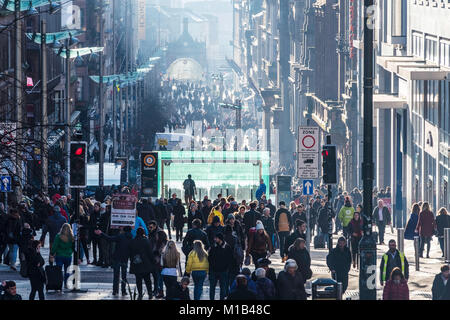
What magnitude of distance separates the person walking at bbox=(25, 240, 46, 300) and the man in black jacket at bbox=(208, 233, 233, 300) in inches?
116

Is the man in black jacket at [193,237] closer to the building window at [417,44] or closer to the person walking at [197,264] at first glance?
the person walking at [197,264]

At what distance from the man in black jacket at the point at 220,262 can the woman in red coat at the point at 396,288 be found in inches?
138

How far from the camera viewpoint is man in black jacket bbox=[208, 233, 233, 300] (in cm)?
2227

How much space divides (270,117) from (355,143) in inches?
2501

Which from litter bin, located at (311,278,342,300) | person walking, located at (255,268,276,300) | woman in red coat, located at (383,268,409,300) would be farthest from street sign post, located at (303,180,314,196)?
litter bin, located at (311,278,342,300)

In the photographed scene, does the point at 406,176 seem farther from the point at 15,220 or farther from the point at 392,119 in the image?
the point at 15,220

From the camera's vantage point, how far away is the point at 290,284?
19438 millimetres

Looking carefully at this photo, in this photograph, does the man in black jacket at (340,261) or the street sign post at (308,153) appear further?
the street sign post at (308,153)

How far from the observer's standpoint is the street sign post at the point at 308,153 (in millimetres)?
25297

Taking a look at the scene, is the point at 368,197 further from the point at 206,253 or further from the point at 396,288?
the point at 206,253

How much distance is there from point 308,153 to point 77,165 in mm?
4648

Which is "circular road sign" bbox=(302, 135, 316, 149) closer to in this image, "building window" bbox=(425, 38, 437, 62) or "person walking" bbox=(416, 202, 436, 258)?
"person walking" bbox=(416, 202, 436, 258)

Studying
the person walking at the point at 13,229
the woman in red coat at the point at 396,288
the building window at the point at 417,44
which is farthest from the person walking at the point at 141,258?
the building window at the point at 417,44

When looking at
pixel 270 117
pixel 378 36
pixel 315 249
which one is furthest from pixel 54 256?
pixel 270 117
